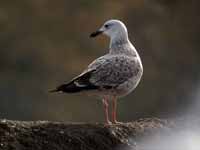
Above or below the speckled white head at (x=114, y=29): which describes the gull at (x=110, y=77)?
below

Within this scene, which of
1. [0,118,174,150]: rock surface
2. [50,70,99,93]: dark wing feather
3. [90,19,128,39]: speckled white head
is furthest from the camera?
[90,19,128,39]: speckled white head

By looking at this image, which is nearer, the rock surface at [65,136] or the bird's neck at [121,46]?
the rock surface at [65,136]

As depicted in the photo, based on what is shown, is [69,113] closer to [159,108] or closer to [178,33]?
[159,108]

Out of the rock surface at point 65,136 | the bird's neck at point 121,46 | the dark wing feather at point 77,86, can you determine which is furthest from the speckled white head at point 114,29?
the rock surface at point 65,136

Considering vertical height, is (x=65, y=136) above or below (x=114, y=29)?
below

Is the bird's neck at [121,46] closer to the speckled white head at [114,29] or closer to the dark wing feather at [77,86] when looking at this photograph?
the speckled white head at [114,29]

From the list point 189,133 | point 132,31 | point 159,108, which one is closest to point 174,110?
point 159,108

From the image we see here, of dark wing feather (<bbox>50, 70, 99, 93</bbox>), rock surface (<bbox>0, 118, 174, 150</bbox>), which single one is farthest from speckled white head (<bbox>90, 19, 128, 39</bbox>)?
rock surface (<bbox>0, 118, 174, 150</bbox>)

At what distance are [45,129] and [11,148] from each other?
17.9 inches

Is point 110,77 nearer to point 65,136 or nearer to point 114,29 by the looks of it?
point 65,136

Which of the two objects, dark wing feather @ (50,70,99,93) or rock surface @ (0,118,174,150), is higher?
dark wing feather @ (50,70,99,93)

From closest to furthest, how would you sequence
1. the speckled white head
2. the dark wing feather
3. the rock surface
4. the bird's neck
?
the rock surface < the dark wing feather < the bird's neck < the speckled white head

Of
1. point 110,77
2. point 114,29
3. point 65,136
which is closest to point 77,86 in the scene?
point 110,77

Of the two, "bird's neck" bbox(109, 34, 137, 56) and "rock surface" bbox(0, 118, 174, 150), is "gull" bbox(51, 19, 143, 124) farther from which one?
"rock surface" bbox(0, 118, 174, 150)
